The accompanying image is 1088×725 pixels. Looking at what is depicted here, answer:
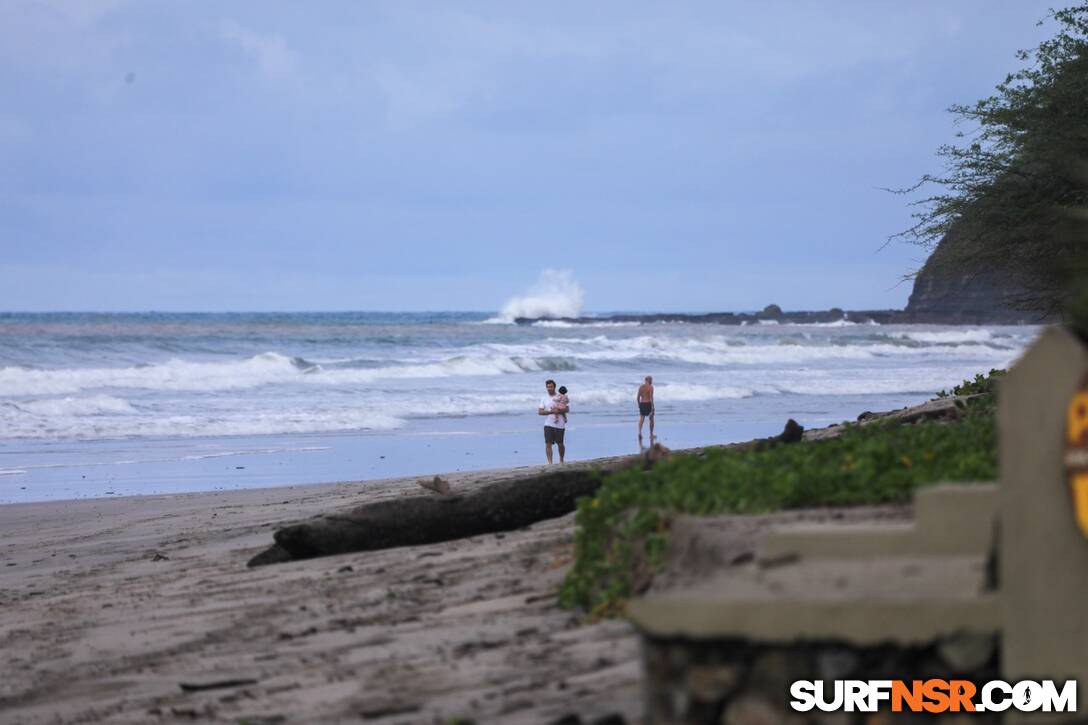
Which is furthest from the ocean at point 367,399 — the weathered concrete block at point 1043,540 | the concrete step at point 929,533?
the weathered concrete block at point 1043,540

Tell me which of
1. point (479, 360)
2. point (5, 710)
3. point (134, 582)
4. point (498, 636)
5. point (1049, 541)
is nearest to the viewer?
point (1049, 541)

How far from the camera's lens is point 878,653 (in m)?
4.01

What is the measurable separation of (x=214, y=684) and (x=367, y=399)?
26.5m

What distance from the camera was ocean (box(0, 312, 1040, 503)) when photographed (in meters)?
20.9

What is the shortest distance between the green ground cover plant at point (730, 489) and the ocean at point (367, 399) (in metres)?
12.1

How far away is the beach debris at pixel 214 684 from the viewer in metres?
6.48

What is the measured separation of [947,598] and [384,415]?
2536cm

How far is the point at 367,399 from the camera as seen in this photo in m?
32.9

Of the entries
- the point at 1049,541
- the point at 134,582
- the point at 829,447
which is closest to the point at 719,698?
the point at 1049,541

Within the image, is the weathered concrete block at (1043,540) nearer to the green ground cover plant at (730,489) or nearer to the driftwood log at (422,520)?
the green ground cover plant at (730,489)

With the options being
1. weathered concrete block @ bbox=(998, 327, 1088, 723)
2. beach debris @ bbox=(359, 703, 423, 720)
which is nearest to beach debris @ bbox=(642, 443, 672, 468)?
beach debris @ bbox=(359, 703, 423, 720)

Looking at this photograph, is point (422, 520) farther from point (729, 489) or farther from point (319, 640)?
point (729, 489)

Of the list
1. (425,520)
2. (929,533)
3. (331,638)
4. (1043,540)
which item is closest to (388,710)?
(331,638)

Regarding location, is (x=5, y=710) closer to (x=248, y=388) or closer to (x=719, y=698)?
(x=719, y=698)
